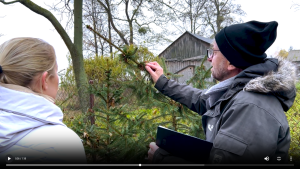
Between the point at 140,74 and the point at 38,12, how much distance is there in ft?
15.0

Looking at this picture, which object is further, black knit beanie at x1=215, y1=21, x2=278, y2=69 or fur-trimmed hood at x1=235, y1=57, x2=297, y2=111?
black knit beanie at x1=215, y1=21, x2=278, y2=69

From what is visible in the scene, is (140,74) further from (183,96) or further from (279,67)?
(279,67)

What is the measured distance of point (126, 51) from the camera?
233 cm

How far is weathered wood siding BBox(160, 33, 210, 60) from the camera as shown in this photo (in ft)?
76.8

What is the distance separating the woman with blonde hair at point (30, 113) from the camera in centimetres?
109

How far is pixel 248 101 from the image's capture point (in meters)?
1.33

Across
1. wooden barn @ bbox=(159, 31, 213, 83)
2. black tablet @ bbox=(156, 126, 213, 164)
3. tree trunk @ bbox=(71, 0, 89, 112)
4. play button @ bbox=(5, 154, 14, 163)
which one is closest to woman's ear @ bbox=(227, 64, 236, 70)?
black tablet @ bbox=(156, 126, 213, 164)

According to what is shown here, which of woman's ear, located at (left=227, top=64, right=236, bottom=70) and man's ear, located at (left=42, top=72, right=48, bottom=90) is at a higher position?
woman's ear, located at (left=227, top=64, right=236, bottom=70)

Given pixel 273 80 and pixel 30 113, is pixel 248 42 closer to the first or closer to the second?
pixel 273 80

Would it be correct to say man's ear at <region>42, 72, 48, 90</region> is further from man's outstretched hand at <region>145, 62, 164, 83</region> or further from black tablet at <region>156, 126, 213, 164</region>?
man's outstretched hand at <region>145, 62, 164, 83</region>

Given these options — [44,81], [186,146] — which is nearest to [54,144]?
[44,81]

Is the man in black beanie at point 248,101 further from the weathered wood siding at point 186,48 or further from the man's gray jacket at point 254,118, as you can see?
the weathered wood siding at point 186,48

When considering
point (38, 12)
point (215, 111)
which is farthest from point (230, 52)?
point (38, 12)

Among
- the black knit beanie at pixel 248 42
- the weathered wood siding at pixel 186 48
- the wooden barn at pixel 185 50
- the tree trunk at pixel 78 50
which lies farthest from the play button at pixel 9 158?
the weathered wood siding at pixel 186 48
